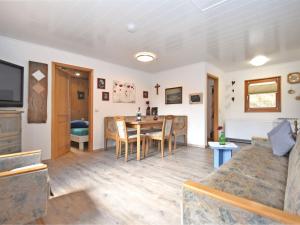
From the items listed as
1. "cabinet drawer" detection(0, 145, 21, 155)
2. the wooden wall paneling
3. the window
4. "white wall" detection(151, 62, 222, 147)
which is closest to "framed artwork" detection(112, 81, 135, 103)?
"white wall" detection(151, 62, 222, 147)

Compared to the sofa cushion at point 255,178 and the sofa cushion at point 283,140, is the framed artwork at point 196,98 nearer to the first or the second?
the sofa cushion at point 283,140

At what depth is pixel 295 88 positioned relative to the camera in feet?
14.6

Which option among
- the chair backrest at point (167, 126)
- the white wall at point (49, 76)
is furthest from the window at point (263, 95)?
the white wall at point (49, 76)

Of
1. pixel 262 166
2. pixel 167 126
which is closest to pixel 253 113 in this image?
pixel 167 126

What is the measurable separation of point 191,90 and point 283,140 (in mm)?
2988

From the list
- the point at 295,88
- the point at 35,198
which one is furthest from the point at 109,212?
the point at 295,88

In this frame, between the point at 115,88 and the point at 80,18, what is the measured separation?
2.39 m

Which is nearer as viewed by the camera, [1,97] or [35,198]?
[35,198]

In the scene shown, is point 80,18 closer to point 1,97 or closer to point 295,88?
point 1,97

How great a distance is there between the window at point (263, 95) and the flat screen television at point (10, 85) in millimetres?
6231

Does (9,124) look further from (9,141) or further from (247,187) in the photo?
(247,187)

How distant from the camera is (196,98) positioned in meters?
4.56

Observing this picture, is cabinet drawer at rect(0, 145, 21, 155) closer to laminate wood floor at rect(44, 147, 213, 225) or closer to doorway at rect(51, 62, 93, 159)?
laminate wood floor at rect(44, 147, 213, 225)

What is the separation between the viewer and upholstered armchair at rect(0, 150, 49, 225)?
1.15m
